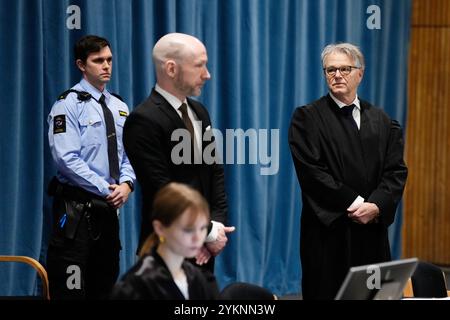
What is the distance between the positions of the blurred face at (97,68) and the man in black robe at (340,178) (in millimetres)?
1025

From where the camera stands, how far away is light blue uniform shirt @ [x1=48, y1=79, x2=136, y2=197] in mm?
4129

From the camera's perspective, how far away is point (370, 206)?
3.89 metres

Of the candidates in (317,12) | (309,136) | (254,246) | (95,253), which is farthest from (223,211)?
(317,12)

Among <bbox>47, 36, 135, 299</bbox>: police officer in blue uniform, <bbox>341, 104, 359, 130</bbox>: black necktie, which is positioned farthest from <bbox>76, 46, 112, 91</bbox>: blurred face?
<bbox>341, 104, 359, 130</bbox>: black necktie

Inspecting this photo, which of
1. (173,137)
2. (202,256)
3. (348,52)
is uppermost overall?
(348,52)

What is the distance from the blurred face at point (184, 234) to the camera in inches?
97.0

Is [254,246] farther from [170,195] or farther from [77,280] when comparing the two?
[170,195]

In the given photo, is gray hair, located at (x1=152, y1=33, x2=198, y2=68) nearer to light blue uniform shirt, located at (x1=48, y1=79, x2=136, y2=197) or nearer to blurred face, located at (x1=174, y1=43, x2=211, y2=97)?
blurred face, located at (x1=174, y1=43, x2=211, y2=97)

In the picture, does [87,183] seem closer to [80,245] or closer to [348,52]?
[80,245]

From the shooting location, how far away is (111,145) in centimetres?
427

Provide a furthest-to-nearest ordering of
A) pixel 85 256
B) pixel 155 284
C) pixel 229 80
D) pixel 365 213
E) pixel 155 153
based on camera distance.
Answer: pixel 229 80 → pixel 85 256 → pixel 365 213 → pixel 155 153 → pixel 155 284

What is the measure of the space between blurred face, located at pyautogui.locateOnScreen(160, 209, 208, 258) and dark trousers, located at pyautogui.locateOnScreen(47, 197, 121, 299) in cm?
172

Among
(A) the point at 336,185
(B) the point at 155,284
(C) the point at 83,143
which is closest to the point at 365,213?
(A) the point at 336,185

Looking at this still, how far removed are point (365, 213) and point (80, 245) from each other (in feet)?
4.58
